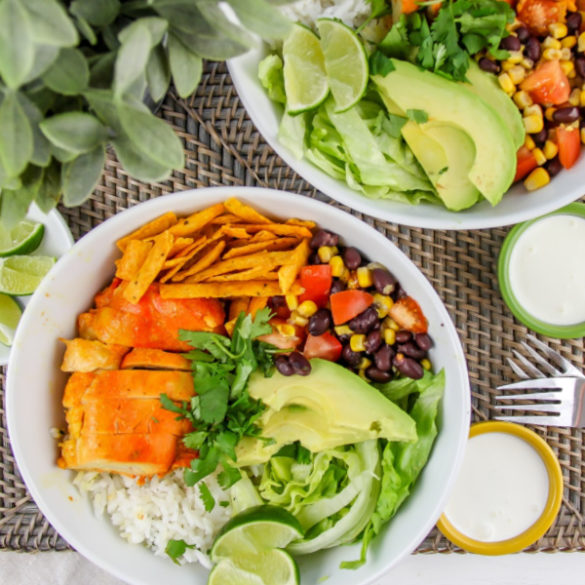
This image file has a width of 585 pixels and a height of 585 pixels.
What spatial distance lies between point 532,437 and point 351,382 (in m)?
0.66

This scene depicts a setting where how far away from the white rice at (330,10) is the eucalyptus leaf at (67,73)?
865mm

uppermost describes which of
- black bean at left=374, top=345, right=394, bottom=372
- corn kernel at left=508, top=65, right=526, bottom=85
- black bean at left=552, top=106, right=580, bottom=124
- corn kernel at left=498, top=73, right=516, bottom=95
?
corn kernel at left=508, top=65, right=526, bottom=85

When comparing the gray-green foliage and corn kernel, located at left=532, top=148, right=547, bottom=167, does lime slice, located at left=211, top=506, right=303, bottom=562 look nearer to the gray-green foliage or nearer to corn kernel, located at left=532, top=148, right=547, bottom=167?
the gray-green foliage

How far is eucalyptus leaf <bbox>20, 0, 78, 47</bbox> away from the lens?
123cm

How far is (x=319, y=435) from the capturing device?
2.12 metres

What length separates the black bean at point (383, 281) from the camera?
7.16 feet

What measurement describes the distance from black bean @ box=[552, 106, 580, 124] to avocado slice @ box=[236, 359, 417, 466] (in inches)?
36.0

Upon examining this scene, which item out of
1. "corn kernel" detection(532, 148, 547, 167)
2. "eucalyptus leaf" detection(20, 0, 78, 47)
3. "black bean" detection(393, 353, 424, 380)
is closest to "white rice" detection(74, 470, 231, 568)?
"black bean" detection(393, 353, 424, 380)

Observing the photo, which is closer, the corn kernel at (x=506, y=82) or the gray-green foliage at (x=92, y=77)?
the gray-green foliage at (x=92, y=77)

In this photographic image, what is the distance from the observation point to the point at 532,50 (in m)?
2.13

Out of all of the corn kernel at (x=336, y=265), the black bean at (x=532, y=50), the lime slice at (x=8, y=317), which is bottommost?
the lime slice at (x=8, y=317)

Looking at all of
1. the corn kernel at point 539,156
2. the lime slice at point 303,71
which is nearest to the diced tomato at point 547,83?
the corn kernel at point 539,156

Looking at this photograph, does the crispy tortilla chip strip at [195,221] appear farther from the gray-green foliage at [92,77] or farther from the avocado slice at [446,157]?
the avocado slice at [446,157]

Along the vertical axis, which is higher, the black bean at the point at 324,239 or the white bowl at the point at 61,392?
the black bean at the point at 324,239
